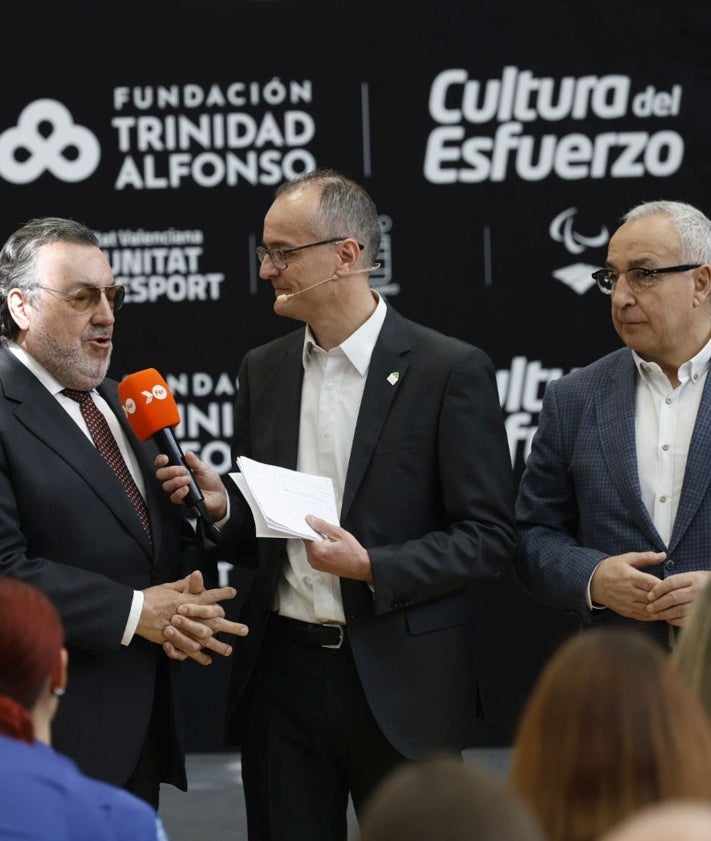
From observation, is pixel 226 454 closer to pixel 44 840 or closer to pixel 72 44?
pixel 72 44

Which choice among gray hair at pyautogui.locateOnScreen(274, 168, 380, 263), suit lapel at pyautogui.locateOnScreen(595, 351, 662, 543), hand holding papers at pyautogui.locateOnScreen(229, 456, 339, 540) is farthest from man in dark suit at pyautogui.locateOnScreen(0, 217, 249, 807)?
suit lapel at pyautogui.locateOnScreen(595, 351, 662, 543)

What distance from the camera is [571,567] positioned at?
355 centimetres

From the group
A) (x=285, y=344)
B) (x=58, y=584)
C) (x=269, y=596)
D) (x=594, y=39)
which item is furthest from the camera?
(x=594, y=39)

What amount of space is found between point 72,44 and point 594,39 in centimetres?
210

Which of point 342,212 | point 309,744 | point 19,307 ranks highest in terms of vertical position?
point 342,212

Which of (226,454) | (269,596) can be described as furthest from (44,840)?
(226,454)

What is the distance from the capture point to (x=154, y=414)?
3.51 m

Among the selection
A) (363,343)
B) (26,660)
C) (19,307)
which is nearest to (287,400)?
(363,343)

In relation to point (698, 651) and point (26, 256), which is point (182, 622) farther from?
point (698, 651)

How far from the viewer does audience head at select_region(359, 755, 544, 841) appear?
51.3 inches

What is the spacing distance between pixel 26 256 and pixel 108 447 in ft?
1.80

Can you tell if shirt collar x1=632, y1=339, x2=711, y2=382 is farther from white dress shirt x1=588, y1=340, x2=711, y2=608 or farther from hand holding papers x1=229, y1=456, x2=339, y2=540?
hand holding papers x1=229, y1=456, x2=339, y2=540

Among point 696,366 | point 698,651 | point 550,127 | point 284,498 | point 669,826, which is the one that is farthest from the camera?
point 550,127

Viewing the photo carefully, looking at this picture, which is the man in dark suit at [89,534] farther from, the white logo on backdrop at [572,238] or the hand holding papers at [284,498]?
the white logo on backdrop at [572,238]
